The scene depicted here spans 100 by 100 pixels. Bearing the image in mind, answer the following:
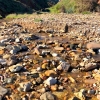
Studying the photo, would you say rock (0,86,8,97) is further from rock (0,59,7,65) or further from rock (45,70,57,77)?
rock (0,59,7,65)

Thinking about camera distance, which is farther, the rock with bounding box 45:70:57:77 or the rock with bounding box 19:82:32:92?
the rock with bounding box 45:70:57:77

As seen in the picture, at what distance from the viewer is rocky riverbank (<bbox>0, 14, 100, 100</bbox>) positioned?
7840mm

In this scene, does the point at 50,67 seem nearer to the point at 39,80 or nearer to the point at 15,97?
the point at 39,80

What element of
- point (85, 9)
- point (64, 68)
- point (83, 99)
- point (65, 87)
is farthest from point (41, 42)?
point (85, 9)

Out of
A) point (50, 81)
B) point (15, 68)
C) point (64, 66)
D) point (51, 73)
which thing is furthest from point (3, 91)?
point (64, 66)

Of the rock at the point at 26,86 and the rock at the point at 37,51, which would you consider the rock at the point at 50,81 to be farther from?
the rock at the point at 37,51

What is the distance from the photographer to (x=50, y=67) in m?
9.80

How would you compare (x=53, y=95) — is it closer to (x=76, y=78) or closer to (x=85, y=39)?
(x=76, y=78)

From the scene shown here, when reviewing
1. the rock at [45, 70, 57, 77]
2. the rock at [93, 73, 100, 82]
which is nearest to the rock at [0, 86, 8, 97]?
the rock at [45, 70, 57, 77]

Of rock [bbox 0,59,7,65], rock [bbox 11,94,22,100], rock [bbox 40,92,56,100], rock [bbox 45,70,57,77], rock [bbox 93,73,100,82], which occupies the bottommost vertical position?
rock [bbox 11,94,22,100]

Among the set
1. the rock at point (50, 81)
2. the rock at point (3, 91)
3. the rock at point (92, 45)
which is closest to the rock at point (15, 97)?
the rock at point (3, 91)

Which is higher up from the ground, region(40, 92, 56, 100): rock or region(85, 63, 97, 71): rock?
region(85, 63, 97, 71): rock

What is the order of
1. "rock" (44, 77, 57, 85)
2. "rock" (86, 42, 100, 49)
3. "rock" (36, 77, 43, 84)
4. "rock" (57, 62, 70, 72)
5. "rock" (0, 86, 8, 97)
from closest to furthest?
"rock" (0, 86, 8, 97) < "rock" (44, 77, 57, 85) < "rock" (36, 77, 43, 84) < "rock" (57, 62, 70, 72) < "rock" (86, 42, 100, 49)

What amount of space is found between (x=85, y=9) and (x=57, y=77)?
30209 mm
